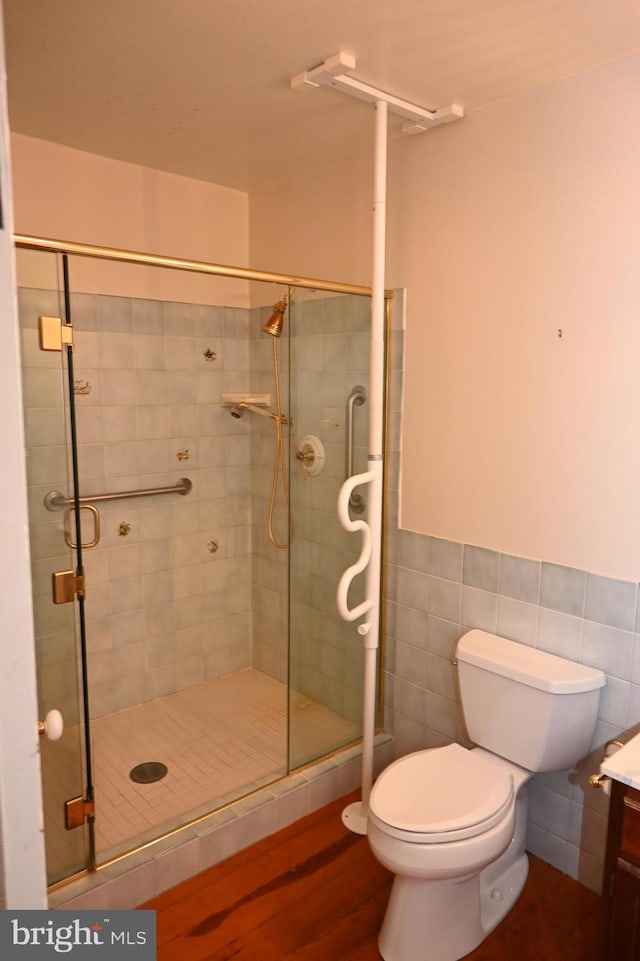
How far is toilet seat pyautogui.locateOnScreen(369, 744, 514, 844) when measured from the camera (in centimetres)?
170

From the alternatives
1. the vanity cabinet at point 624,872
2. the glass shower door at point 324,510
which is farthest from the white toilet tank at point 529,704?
the glass shower door at point 324,510

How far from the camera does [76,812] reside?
6.41 feet

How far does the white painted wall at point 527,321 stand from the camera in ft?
6.11

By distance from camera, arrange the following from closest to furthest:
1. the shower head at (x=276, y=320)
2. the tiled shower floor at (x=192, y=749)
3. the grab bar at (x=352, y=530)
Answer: the grab bar at (x=352, y=530) < the tiled shower floor at (x=192, y=749) < the shower head at (x=276, y=320)

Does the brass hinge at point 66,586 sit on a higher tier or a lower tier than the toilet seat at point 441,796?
higher

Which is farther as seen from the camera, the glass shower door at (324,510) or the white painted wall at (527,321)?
the glass shower door at (324,510)

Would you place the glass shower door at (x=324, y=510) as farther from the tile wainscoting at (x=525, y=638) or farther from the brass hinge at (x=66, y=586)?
the brass hinge at (x=66, y=586)

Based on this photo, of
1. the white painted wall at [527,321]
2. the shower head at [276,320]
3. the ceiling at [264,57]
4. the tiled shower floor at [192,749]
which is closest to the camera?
the ceiling at [264,57]

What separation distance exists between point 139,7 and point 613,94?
127 cm

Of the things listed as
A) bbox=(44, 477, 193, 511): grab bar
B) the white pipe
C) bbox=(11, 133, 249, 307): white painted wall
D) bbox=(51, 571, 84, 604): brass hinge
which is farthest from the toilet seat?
bbox=(11, 133, 249, 307): white painted wall

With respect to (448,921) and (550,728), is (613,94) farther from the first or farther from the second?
(448,921)

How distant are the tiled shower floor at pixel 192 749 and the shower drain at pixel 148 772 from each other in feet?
0.08

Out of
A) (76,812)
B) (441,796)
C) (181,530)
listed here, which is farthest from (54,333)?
(441,796)

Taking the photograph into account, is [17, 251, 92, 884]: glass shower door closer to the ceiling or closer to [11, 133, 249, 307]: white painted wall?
the ceiling
